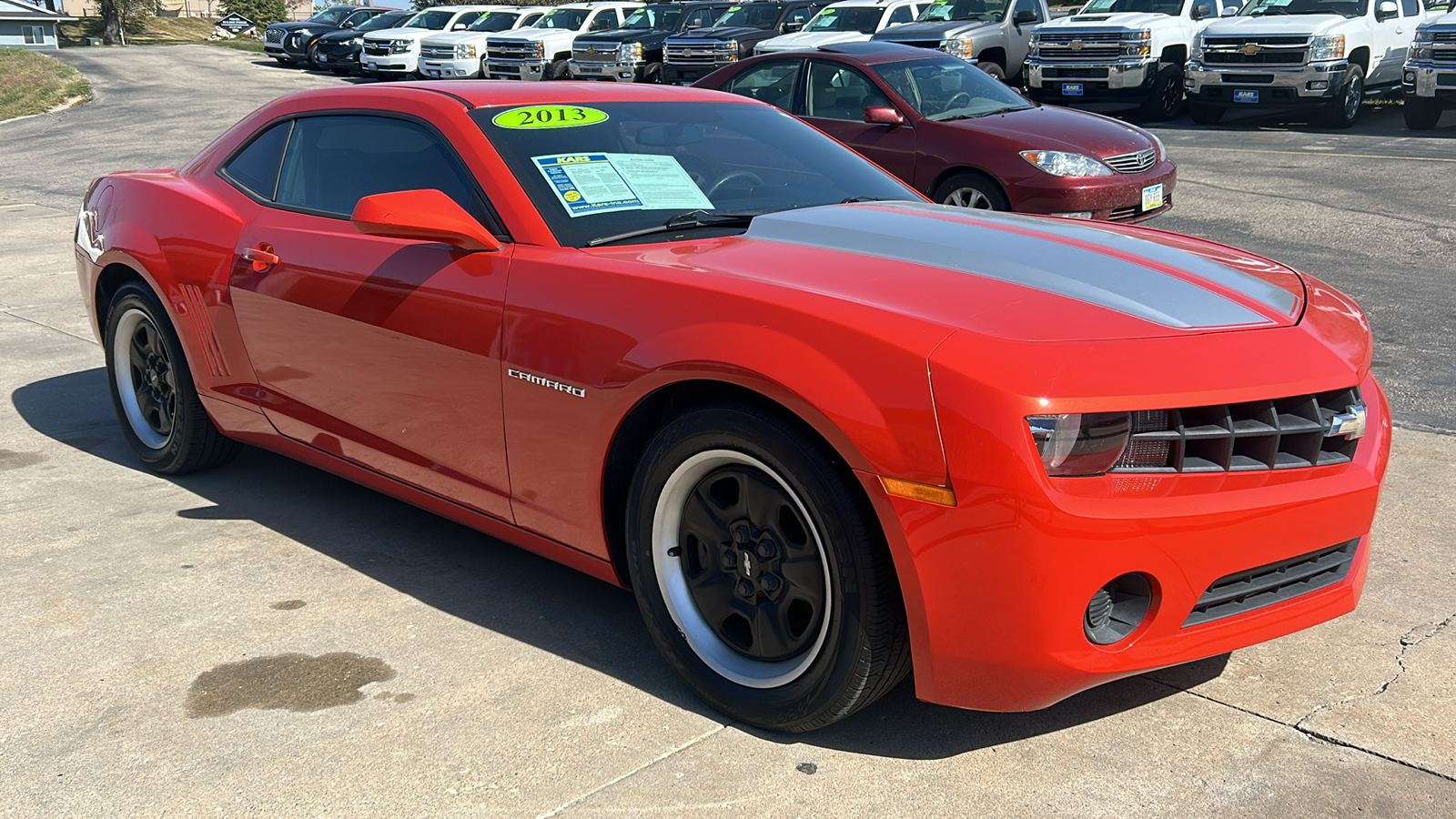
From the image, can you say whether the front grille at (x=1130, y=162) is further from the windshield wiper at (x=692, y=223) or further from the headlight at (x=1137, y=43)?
the headlight at (x=1137, y=43)

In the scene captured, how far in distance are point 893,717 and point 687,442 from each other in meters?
0.82

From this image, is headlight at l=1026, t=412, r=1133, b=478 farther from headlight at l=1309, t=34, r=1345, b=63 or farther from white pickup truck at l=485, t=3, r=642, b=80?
white pickup truck at l=485, t=3, r=642, b=80

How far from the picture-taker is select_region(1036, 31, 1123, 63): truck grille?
18.6 m

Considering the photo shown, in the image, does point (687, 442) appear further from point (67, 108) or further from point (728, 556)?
point (67, 108)

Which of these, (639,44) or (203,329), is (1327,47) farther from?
(203,329)

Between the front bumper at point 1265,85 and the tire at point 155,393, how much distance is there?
15727 mm

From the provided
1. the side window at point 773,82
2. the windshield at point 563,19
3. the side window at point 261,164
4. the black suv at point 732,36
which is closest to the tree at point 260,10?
the windshield at point 563,19

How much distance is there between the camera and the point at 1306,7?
18.1 m

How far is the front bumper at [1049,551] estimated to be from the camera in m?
2.56

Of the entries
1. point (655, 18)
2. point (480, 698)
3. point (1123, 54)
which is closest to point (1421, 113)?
point (1123, 54)

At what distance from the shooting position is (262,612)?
3.78 m

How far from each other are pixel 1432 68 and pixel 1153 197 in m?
9.13

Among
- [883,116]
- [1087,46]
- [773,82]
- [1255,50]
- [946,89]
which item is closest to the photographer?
[883,116]

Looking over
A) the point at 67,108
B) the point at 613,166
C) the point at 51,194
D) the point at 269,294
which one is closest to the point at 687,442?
the point at 613,166
